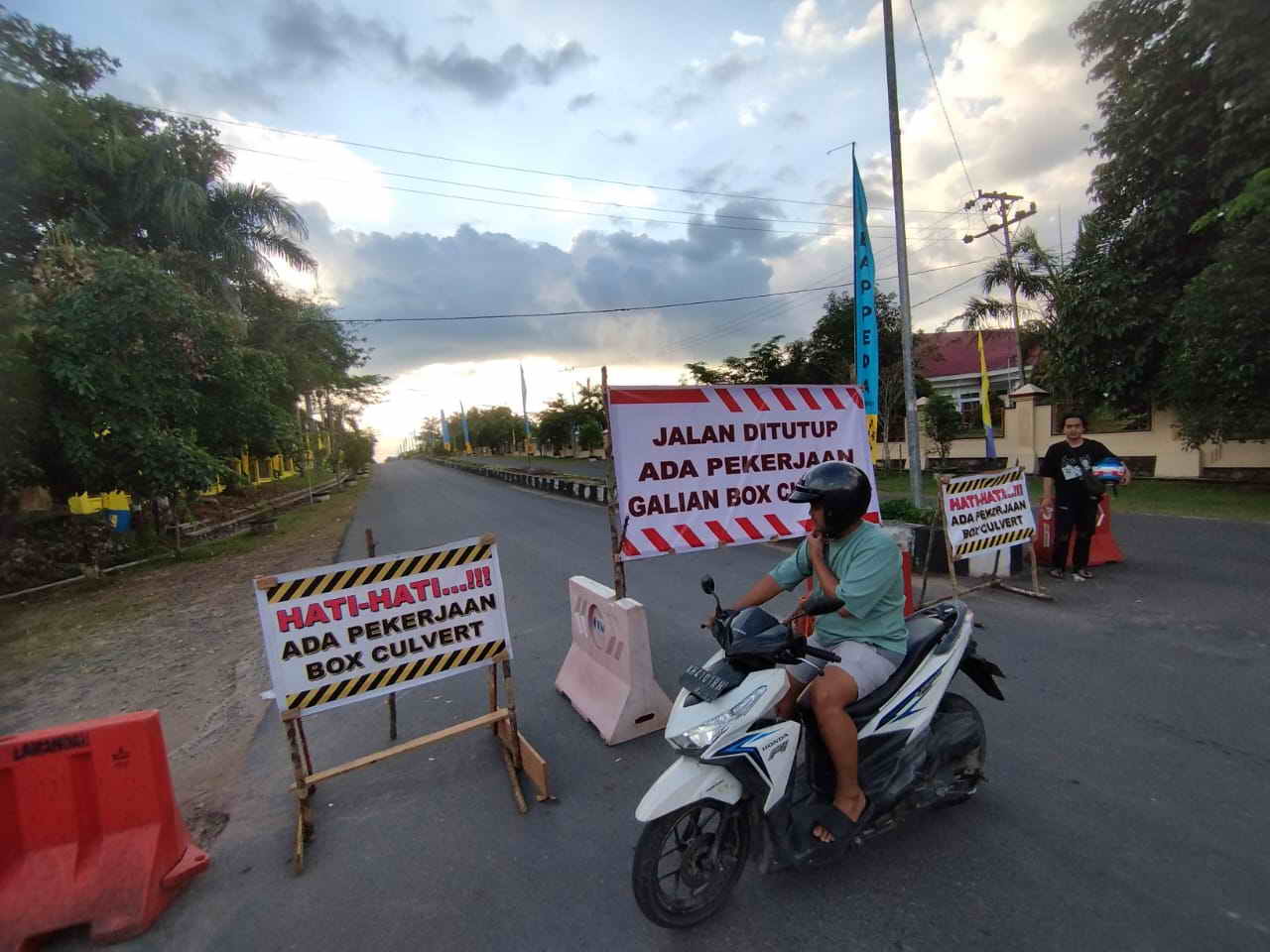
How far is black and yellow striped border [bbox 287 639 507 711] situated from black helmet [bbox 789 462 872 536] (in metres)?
1.98

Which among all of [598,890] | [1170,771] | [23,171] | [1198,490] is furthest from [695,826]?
[23,171]

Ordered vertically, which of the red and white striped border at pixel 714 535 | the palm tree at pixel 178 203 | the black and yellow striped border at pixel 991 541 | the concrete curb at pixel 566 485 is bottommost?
the concrete curb at pixel 566 485

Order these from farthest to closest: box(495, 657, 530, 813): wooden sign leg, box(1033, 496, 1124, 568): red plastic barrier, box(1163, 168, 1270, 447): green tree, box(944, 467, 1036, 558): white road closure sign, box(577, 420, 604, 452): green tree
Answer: box(577, 420, 604, 452): green tree → box(1163, 168, 1270, 447): green tree → box(1033, 496, 1124, 568): red plastic barrier → box(944, 467, 1036, 558): white road closure sign → box(495, 657, 530, 813): wooden sign leg

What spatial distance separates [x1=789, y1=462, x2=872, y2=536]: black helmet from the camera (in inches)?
102

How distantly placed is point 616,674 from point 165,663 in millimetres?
4870

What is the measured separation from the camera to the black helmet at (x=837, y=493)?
2590 millimetres

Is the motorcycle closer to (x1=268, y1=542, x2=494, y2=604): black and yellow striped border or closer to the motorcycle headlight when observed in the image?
the motorcycle headlight

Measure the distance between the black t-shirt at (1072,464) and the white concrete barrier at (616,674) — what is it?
16.3 feet

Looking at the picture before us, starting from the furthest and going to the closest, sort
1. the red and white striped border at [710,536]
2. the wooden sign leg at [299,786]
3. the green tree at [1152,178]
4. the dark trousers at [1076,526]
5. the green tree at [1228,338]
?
the green tree at [1152,178] < the green tree at [1228,338] < the dark trousers at [1076,526] < the red and white striped border at [710,536] < the wooden sign leg at [299,786]

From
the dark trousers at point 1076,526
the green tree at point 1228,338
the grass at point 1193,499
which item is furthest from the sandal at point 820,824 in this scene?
the green tree at point 1228,338

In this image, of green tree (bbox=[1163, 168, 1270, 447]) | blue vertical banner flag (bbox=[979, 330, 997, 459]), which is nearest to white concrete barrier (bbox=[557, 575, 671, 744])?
green tree (bbox=[1163, 168, 1270, 447])

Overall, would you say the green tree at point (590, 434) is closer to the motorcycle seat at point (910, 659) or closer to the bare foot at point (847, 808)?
the motorcycle seat at point (910, 659)

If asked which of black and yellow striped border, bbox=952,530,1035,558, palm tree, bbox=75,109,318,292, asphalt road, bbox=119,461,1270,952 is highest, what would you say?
palm tree, bbox=75,109,318,292

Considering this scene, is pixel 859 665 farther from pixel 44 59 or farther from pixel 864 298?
pixel 44 59
